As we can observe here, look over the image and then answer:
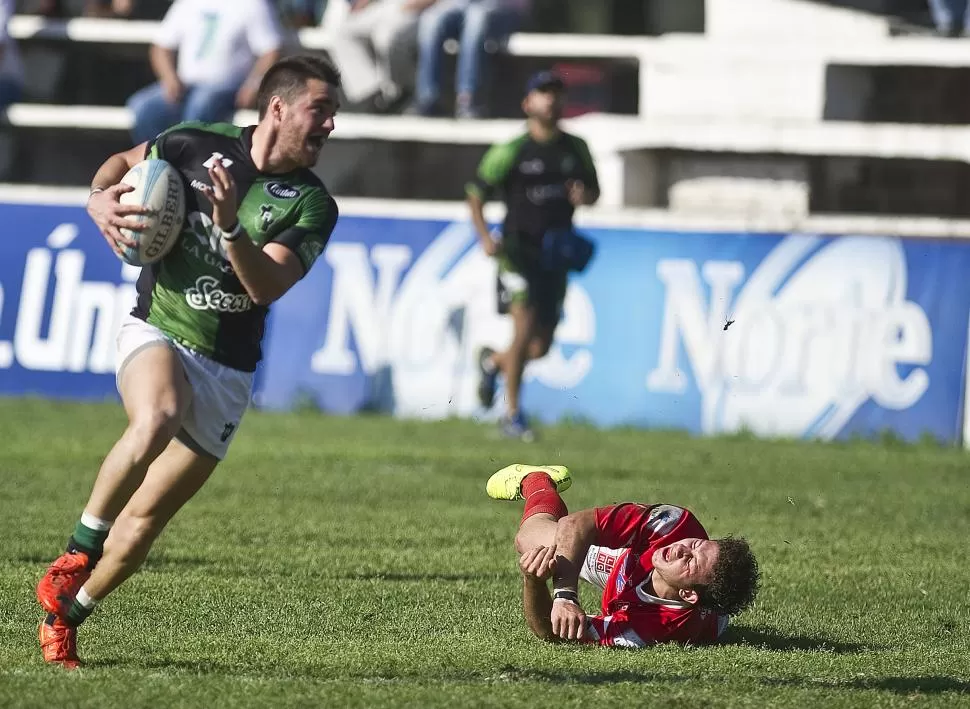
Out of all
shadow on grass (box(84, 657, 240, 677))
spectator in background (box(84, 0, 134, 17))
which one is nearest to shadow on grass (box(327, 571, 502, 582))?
shadow on grass (box(84, 657, 240, 677))

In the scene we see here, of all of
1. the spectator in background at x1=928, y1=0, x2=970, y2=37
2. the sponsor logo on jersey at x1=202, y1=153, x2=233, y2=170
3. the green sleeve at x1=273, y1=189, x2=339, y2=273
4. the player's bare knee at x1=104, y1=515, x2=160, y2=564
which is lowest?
the player's bare knee at x1=104, y1=515, x2=160, y2=564

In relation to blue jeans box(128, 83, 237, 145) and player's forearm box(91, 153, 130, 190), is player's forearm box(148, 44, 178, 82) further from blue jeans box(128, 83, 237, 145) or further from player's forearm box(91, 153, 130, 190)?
player's forearm box(91, 153, 130, 190)

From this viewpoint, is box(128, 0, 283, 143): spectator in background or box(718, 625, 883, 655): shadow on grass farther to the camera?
box(128, 0, 283, 143): spectator in background

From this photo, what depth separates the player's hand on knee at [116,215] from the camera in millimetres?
6512

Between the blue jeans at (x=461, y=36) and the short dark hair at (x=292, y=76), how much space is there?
12.5 meters

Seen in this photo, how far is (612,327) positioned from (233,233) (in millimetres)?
10191

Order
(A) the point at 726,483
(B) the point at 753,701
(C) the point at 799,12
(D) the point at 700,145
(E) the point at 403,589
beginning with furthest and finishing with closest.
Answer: (C) the point at 799,12 < (D) the point at 700,145 < (A) the point at 726,483 < (E) the point at 403,589 < (B) the point at 753,701

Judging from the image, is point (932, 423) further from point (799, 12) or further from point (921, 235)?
point (799, 12)

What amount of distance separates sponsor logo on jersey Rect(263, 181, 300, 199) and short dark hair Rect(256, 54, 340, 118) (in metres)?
0.29

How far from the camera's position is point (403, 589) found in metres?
8.41

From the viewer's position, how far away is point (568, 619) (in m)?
6.69

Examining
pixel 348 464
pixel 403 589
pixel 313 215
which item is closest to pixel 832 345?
pixel 348 464

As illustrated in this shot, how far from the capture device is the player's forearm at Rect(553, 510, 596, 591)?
6867 millimetres

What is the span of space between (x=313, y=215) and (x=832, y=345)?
957 cm
